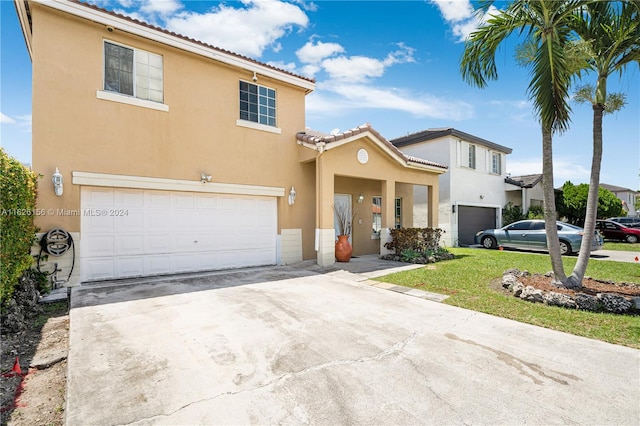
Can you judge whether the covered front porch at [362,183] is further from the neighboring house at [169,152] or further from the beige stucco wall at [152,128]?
the beige stucco wall at [152,128]

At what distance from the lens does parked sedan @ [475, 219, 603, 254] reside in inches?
529

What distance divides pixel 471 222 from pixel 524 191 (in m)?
5.43

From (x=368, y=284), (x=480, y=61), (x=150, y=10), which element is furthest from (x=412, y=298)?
(x=150, y=10)

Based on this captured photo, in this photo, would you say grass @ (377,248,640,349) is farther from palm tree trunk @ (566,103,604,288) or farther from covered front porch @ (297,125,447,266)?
covered front porch @ (297,125,447,266)

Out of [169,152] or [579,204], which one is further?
[579,204]

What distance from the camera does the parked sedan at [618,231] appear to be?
1891 centimetres

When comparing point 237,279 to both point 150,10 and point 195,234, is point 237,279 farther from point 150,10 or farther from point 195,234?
point 150,10

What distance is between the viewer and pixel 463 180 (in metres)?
17.6

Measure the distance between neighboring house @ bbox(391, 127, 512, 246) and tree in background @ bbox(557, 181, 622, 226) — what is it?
5.88 meters

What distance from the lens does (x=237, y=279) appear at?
8266mm

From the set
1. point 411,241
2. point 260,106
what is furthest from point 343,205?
point 260,106

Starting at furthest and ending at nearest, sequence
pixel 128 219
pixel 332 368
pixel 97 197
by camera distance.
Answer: pixel 128 219, pixel 97 197, pixel 332 368

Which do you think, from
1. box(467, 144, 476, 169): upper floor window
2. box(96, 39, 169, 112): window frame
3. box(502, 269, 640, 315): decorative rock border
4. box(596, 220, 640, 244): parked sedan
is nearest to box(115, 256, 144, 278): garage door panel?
box(96, 39, 169, 112): window frame

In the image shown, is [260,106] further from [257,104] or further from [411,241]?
[411,241]
